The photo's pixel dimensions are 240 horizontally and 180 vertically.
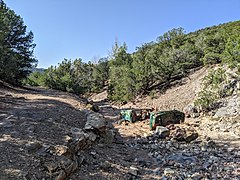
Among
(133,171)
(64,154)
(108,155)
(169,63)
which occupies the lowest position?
(133,171)

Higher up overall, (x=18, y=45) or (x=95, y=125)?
(x=18, y=45)

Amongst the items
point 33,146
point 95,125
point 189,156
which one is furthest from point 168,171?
point 33,146

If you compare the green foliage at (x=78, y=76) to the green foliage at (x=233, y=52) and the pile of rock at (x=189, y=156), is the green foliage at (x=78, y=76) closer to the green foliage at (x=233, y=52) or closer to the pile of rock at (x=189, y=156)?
the green foliage at (x=233, y=52)

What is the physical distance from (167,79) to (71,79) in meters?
15.2

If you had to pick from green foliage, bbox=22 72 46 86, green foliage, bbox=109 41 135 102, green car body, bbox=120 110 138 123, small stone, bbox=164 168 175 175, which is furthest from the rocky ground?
green foliage, bbox=22 72 46 86

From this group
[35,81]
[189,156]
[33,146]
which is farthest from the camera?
[35,81]

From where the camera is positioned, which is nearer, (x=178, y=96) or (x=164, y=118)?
(x=164, y=118)

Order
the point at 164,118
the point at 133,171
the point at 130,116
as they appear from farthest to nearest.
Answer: the point at 130,116 < the point at 164,118 < the point at 133,171

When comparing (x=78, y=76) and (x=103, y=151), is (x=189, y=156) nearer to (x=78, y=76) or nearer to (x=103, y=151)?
(x=103, y=151)

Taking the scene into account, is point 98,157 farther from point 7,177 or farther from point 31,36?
point 31,36

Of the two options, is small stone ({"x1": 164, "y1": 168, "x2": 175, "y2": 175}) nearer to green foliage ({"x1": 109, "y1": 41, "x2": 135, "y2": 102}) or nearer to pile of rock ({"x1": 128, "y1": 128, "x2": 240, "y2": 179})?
pile of rock ({"x1": 128, "y1": 128, "x2": 240, "y2": 179})

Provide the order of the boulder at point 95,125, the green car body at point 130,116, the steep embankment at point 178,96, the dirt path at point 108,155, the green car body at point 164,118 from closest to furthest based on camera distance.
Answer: the dirt path at point 108,155, the boulder at point 95,125, the green car body at point 164,118, the green car body at point 130,116, the steep embankment at point 178,96

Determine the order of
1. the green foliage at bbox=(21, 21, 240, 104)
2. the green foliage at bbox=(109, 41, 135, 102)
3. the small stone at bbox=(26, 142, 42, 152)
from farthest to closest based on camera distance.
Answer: the green foliage at bbox=(109, 41, 135, 102)
the green foliage at bbox=(21, 21, 240, 104)
the small stone at bbox=(26, 142, 42, 152)

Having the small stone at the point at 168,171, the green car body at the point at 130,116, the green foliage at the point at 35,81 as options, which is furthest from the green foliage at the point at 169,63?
the small stone at the point at 168,171
